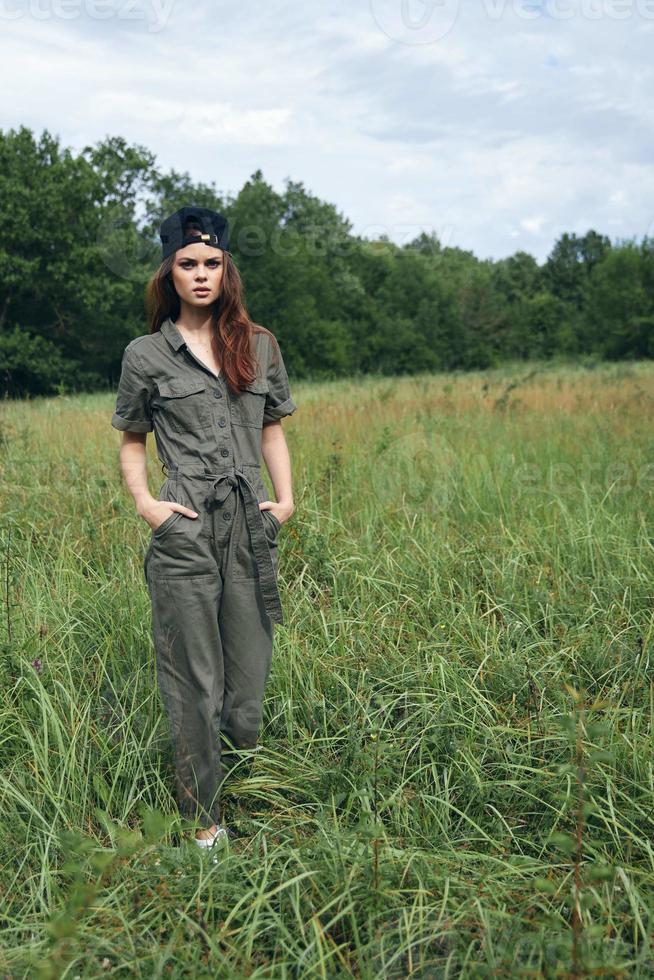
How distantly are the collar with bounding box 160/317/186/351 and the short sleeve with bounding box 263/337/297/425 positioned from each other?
299mm

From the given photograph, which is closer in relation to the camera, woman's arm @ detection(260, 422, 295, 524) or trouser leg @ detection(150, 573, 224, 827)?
trouser leg @ detection(150, 573, 224, 827)

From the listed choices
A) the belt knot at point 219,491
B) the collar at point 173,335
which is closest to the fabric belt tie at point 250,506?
the belt knot at point 219,491

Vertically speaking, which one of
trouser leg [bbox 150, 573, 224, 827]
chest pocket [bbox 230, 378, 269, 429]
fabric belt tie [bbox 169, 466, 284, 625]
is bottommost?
trouser leg [bbox 150, 573, 224, 827]

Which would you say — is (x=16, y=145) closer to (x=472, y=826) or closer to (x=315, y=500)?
(x=315, y=500)

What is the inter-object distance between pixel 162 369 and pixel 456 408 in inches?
237

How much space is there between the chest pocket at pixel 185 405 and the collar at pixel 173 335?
117 millimetres

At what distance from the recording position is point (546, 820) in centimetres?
221

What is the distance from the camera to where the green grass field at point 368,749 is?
170cm

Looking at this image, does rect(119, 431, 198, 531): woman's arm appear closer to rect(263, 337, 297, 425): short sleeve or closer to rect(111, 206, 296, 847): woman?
rect(111, 206, 296, 847): woman

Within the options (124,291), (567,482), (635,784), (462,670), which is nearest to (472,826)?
(635,784)

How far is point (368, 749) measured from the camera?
2312 millimetres

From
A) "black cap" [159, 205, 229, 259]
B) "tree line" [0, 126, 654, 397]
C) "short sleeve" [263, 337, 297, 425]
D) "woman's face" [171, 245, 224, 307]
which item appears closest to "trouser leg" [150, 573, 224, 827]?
"short sleeve" [263, 337, 297, 425]

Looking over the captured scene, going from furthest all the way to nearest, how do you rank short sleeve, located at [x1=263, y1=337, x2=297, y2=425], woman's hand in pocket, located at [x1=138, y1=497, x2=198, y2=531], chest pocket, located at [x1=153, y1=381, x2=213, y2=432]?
short sleeve, located at [x1=263, y1=337, x2=297, y2=425] < chest pocket, located at [x1=153, y1=381, x2=213, y2=432] < woman's hand in pocket, located at [x1=138, y1=497, x2=198, y2=531]

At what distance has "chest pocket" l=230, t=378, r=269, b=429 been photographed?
2369mm
